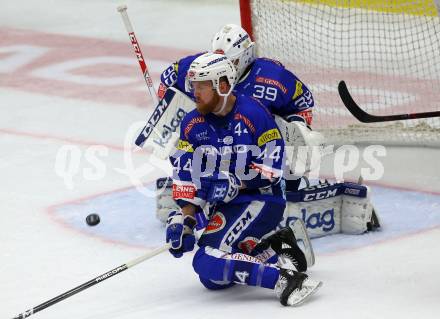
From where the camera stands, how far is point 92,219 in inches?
230

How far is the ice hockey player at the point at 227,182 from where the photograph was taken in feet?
15.4

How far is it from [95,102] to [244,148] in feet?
12.1

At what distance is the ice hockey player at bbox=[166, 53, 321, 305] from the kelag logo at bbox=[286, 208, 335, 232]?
2.44ft

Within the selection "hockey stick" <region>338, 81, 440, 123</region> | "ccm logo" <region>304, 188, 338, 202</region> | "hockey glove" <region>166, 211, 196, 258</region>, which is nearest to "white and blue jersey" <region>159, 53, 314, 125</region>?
"ccm logo" <region>304, 188, 338, 202</region>

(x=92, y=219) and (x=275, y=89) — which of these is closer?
(x=275, y=89)

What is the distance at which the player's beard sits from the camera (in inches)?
186

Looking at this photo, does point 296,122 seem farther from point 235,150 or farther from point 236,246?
point 236,246

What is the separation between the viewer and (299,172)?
5.85m

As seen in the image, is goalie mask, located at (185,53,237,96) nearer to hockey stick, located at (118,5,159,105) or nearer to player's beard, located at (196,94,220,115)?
player's beard, located at (196,94,220,115)

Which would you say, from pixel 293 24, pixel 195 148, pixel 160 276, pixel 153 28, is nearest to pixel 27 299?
pixel 160 276

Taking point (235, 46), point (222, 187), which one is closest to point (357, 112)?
point (235, 46)

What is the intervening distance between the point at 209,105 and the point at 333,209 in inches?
48.0

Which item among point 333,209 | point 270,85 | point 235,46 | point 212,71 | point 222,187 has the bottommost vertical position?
point 333,209

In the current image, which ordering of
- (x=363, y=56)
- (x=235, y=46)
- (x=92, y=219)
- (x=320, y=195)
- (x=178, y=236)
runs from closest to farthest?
(x=178, y=236) → (x=235, y=46) → (x=320, y=195) → (x=92, y=219) → (x=363, y=56)
